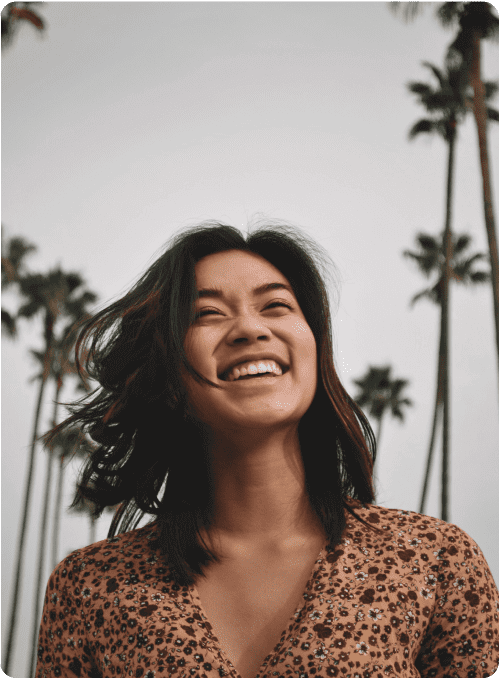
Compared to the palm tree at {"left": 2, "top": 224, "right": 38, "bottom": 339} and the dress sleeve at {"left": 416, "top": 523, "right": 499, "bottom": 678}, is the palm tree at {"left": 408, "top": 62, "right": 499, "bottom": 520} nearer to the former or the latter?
the palm tree at {"left": 2, "top": 224, "right": 38, "bottom": 339}

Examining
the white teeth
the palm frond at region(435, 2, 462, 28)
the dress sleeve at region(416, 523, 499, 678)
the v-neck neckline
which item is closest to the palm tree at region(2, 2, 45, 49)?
the palm frond at region(435, 2, 462, 28)

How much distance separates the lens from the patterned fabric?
6.13ft

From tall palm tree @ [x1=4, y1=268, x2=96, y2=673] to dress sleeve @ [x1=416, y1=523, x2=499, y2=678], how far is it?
21.9 metres

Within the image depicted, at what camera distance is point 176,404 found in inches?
88.5

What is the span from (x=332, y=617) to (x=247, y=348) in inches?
33.4

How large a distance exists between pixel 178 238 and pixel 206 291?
386 mm

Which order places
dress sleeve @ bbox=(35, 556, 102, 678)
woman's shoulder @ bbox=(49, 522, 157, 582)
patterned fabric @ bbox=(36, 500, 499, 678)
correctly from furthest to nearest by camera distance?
woman's shoulder @ bbox=(49, 522, 157, 582), dress sleeve @ bbox=(35, 556, 102, 678), patterned fabric @ bbox=(36, 500, 499, 678)

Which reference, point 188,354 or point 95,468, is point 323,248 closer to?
point 188,354

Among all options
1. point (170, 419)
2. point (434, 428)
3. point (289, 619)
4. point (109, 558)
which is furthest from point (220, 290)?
point (434, 428)

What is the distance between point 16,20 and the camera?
12.7 m

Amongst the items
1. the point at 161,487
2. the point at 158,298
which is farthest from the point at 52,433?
the point at 158,298

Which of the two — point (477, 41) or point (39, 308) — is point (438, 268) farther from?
point (39, 308)

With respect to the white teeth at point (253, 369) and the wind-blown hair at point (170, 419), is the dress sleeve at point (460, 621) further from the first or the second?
the white teeth at point (253, 369)

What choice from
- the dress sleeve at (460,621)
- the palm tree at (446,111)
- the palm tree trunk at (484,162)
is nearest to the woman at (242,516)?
the dress sleeve at (460,621)
